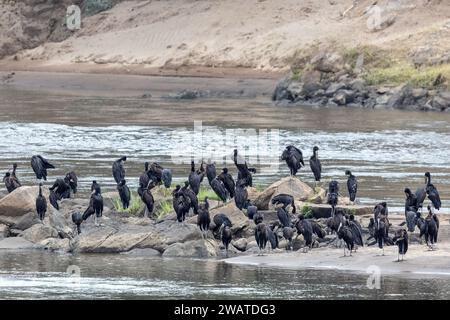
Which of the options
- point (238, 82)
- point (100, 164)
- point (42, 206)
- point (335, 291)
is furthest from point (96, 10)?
point (335, 291)

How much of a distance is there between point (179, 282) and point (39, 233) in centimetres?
430

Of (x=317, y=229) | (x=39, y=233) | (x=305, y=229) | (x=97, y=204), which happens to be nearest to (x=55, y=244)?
(x=39, y=233)

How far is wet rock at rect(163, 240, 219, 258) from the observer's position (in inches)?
956

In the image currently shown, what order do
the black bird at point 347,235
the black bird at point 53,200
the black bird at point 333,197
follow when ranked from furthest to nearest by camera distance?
1. the black bird at point 53,200
2. the black bird at point 333,197
3. the black bird at point 347,235

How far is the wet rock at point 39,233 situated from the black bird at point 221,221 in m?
2.74

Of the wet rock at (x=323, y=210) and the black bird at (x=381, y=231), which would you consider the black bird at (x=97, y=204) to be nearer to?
the wet rock at (x=323, y=210)

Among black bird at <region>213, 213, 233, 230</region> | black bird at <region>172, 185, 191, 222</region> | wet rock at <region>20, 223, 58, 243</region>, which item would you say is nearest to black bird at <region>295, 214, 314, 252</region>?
black bird at <region>213, 213, 233, 230</region>

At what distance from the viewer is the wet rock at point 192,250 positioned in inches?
956

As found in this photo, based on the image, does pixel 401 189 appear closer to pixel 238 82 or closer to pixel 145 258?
pixel 145 258

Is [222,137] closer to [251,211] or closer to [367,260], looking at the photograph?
[251,211]

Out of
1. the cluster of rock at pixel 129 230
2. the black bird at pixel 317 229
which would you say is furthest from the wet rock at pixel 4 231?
the black bird at pixel 317 229

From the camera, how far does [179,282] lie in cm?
2195

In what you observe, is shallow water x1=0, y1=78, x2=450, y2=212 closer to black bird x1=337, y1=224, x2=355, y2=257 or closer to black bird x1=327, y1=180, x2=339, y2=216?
black bird x1=327, y1=180, x2=339, y2=216

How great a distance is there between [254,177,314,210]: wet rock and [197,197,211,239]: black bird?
189 cm
